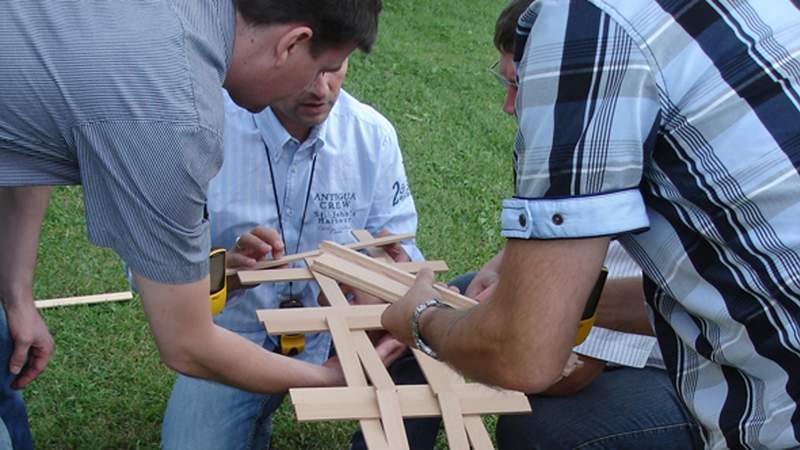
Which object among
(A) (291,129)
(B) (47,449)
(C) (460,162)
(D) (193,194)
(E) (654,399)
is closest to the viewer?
(D) (193,194)

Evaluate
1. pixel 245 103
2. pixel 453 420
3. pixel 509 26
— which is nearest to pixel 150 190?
pixel 245 103

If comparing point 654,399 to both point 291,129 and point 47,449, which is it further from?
point 47,449

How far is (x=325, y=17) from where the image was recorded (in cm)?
190

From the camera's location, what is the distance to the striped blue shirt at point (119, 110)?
154cm

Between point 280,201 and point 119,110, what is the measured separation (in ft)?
3.97

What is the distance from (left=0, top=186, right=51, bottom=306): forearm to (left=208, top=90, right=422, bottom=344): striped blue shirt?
1.71 feet

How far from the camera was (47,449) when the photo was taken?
322 cm

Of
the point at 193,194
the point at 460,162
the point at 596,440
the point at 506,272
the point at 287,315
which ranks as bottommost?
the point at 460,162

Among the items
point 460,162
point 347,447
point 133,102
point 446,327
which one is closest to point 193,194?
point 133,102

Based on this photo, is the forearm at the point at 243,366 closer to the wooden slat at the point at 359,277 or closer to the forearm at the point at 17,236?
the wooden slat at the point at 359,277

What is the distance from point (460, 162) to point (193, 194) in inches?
165

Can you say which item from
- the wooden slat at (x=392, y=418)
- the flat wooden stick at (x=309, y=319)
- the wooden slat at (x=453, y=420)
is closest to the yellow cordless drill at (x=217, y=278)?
the flat wooden stick at (x=309, y=319)

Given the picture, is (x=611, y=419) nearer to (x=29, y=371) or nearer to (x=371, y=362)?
(x=371, y=362)

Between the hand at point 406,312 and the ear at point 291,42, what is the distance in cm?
53
